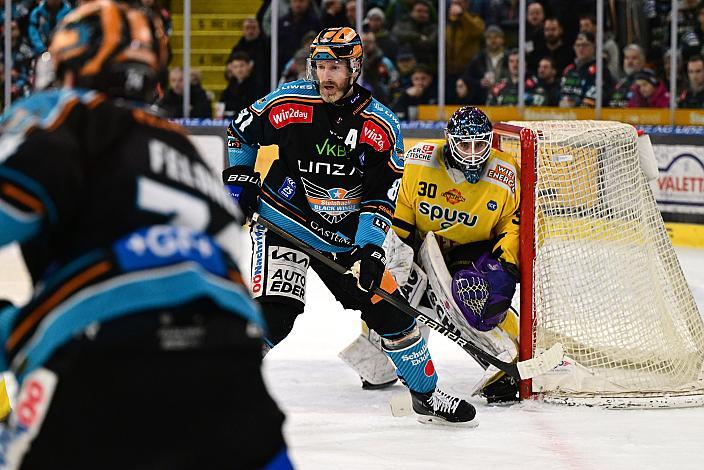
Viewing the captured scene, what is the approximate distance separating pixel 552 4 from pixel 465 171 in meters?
4.49

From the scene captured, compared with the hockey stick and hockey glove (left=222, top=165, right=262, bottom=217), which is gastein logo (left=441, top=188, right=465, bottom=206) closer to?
the hockey stick

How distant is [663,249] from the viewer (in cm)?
454

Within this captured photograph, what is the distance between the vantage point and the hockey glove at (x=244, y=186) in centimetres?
390

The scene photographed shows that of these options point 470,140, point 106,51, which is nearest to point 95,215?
point 106,51

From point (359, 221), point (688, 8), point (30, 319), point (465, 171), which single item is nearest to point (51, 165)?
point (30, 319)

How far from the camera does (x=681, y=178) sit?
7.77 metres

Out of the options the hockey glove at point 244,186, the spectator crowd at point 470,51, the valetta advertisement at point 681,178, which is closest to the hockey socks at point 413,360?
the hockey glove at point 244,186

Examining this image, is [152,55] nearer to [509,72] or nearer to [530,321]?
[530,321]

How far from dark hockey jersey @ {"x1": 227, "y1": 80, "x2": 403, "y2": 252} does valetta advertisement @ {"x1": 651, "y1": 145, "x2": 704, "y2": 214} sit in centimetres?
413

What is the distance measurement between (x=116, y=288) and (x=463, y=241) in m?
3.09

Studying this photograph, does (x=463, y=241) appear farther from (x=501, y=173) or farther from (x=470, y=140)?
(x=470, y=140)

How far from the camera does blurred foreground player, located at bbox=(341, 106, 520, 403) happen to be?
436 centimetres

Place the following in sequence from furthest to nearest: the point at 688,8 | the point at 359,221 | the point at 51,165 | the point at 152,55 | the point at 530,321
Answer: the point at 688,8
the point at 530,321
the point at 359,221
the point at 152,55
the point at 51,165

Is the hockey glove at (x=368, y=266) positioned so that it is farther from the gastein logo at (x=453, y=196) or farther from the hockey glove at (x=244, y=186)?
the gastein logo at (x=453, y=196)
